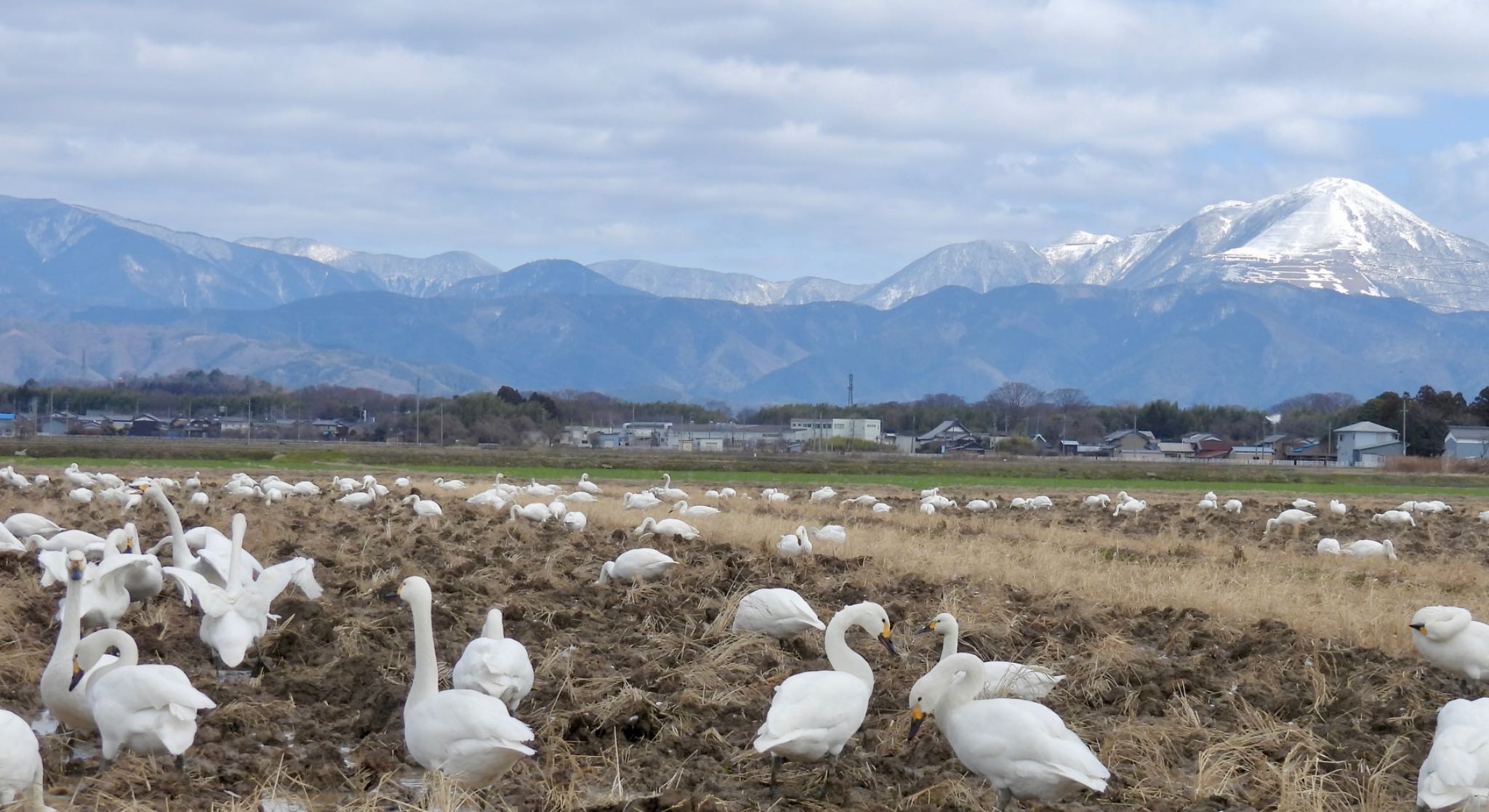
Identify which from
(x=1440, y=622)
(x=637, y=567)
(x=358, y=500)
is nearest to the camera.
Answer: (x=1440, y=622)

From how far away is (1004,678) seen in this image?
9305 millimetres

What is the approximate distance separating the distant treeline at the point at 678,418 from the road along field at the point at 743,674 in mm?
94631

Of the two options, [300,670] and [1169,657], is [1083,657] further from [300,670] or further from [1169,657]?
[300,670]

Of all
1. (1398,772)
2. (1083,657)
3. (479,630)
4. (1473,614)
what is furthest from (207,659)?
(1473,614)

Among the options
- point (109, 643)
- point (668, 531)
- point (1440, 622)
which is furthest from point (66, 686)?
point (668, 531)

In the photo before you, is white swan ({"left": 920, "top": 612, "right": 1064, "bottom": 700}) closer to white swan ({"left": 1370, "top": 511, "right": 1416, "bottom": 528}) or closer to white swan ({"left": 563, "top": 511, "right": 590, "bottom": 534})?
white swan ({"left": 563, "top": 511, "right": 590, "bottom": 534})

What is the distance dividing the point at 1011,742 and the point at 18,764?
4880 mm

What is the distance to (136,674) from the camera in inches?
297

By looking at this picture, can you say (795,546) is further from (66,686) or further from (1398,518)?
(1398,518)

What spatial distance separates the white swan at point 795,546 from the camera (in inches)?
667

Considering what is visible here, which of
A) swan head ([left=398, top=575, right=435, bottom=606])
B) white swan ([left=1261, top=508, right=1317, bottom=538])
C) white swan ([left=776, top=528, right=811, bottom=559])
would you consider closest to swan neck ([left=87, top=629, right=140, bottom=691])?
swan head ([left=398, top=575, right=435, bottom=606])

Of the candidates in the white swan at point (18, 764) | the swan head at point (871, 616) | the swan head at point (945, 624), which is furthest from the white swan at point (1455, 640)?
the white swan at point (18, 764)

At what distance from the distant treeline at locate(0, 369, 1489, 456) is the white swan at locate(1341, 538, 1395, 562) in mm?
86874

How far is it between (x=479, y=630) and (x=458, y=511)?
44.7 ft
